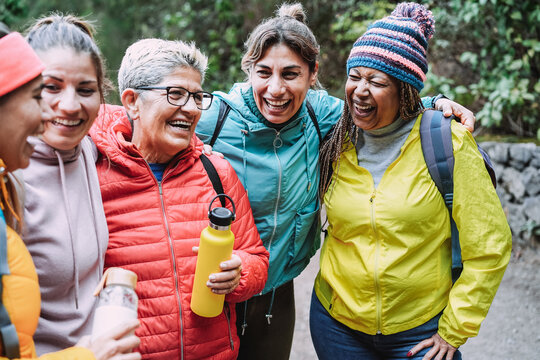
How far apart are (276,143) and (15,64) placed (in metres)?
1.51

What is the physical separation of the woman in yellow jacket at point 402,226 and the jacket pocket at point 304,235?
227 mm

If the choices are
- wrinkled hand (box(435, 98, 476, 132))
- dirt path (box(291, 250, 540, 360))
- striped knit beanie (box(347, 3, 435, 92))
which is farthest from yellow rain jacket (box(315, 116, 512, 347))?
dirt path (box(291, 250, 540, 360))

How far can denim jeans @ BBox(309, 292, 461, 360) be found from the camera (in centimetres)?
225

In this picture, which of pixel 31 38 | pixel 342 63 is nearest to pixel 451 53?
pixel 342 63

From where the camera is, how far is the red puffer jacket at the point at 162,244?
190 cm

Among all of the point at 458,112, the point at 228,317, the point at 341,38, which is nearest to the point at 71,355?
the point at 228,317

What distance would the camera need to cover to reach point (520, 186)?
546 centimetres

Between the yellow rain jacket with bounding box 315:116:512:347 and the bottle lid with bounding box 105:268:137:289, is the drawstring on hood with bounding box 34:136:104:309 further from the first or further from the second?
the yellow rain jacket with bounding box 315:116:512:347

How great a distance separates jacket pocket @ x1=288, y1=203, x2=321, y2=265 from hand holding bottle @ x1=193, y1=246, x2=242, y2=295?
72 cm

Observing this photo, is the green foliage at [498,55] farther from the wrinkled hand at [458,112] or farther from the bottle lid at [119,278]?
the bottle lid at [119,278]

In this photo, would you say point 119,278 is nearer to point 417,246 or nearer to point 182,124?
point 182,124

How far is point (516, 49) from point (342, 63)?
3201mm

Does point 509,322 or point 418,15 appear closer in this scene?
point 418,15

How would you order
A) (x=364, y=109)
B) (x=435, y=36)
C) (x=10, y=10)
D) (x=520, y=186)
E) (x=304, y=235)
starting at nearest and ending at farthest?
1. (x=364, y=109)
2. (x=304, y=235)
3. (x=520, y=186)
4. (x=435, y=36)
5. (x=10, y=10)
